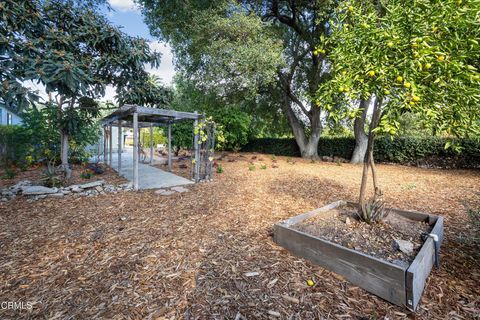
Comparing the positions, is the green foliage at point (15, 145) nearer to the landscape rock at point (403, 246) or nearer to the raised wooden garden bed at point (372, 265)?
the raised wooden garden bed at point (372, 265)

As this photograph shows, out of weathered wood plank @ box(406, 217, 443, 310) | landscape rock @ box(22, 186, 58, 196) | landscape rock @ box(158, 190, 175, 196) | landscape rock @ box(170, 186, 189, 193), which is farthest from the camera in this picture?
landscape rock @ box(170, 186, 189, 193)

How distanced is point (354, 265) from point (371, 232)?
791mm

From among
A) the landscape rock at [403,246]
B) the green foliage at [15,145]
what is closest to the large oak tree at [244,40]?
the landscape rock at [403,246]

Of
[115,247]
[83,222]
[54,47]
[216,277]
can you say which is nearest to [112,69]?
[54,47]

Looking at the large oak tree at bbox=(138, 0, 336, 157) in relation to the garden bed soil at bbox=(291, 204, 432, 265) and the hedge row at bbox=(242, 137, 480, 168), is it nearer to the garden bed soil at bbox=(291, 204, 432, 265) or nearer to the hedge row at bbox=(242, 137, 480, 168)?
the hedge row at bbox=(242, 137, 480, 168)

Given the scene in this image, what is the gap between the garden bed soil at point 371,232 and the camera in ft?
7.24

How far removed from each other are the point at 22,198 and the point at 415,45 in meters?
6.67

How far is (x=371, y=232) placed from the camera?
8.52ft
